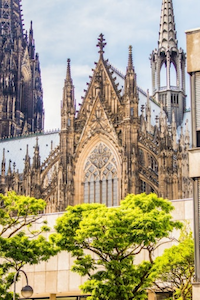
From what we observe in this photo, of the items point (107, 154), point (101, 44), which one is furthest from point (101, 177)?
point (101, 44)

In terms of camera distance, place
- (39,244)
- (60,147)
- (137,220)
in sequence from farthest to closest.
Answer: (60,147), (39,244), (137,220)

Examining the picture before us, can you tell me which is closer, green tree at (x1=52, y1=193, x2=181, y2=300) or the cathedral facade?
green tree at (x1=52, y1=193, x2=181, y2=300)

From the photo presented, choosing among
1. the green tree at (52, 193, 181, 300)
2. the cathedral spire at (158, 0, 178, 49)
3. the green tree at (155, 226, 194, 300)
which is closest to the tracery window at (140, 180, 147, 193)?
the green tree at (52, 193, 181, 300)

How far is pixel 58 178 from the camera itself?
50719mm

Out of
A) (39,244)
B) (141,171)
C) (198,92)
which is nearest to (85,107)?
(141,171)

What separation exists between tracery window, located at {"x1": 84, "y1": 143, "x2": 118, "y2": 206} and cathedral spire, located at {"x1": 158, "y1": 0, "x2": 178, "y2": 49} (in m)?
27.6

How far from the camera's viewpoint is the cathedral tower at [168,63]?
73.1 m

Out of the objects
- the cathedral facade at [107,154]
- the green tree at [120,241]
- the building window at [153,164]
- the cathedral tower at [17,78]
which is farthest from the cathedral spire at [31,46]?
the green tree at [120,241]

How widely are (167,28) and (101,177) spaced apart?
99.2ft

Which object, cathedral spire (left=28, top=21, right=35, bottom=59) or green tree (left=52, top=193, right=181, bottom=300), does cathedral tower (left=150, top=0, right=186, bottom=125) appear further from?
green tree (left=52, top=193, right=181, bottom=300)

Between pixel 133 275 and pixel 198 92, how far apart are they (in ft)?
31.7

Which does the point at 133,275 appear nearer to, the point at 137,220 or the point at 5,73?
the point at 137,220

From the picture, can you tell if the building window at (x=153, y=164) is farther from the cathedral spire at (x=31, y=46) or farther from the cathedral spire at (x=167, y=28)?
the cathedral spire at (x=31, y=46)

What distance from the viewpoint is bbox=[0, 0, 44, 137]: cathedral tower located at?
81.8m
